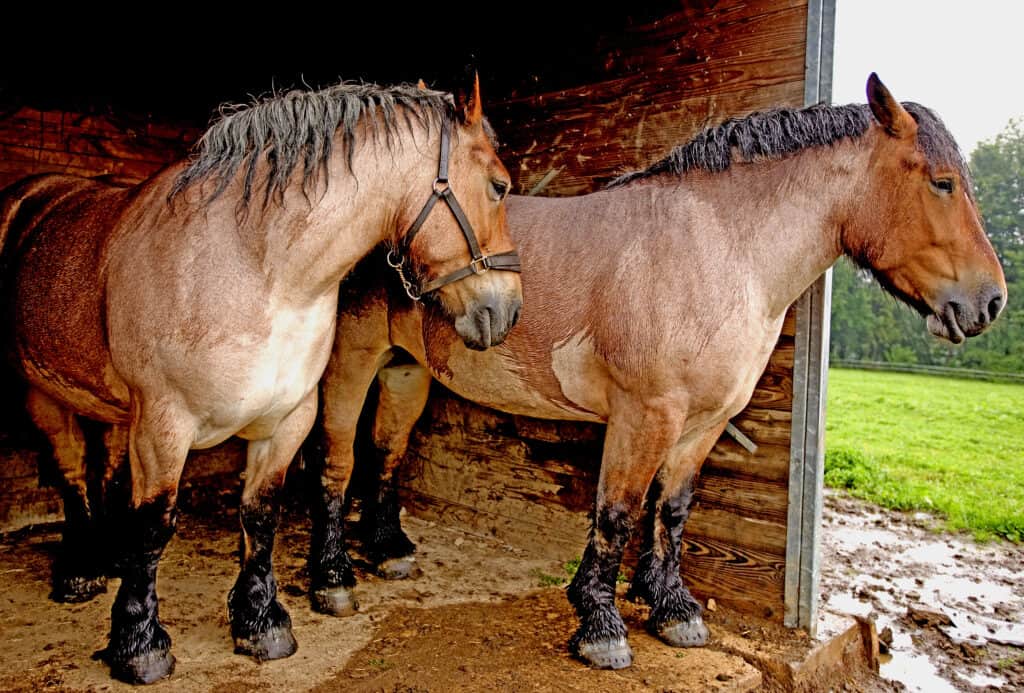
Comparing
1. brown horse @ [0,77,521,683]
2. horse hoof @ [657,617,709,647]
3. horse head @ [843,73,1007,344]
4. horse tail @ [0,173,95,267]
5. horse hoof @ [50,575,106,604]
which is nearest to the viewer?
brown horse @ [0,77,521,683]

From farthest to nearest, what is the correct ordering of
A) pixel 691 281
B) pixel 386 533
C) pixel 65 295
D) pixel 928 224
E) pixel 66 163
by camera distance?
1. pixel 66 163
2. pixel 386 533
3. pixel 65 295
4. pixel 691 281
5. pixel 928 224

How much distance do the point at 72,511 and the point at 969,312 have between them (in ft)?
13.0

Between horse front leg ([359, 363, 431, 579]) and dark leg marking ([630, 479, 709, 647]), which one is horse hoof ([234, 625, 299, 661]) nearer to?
horse front leg ([359, 363, 431, 579])

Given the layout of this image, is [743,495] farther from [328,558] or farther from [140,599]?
[140,599]

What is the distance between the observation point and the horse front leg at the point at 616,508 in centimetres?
285

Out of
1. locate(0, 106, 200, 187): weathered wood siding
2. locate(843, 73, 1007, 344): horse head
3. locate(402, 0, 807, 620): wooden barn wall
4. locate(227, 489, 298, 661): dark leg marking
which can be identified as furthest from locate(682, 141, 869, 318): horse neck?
locate(0, 106, 200, 187): weathered wood siding

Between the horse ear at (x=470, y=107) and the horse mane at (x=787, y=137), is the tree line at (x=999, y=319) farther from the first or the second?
the horse ear at (x=470, y=107)

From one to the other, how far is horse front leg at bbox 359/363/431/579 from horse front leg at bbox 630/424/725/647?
1.34 metres

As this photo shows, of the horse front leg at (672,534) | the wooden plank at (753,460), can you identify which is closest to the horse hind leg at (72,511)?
the horse front leg at (672,534)

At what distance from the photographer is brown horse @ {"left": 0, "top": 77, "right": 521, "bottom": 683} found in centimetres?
249

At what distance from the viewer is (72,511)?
354 centimetres

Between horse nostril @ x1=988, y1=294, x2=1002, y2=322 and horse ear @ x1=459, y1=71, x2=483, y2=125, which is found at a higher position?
horse ear @ x1=459, y1=71, x2=483, y2=125

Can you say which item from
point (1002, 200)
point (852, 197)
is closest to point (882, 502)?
point (852, 197)

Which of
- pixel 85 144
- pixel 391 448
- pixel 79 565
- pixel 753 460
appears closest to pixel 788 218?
pixel 753 460
